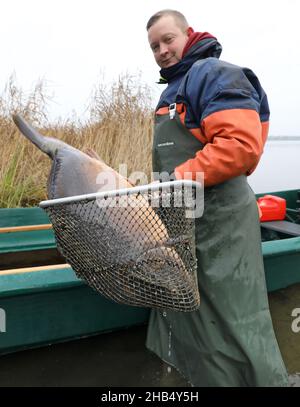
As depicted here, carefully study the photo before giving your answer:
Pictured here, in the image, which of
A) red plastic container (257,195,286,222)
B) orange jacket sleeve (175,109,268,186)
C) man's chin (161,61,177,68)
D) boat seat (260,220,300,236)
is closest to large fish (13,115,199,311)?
orange jacket sleeve (175,109,268,186)

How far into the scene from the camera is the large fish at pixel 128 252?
1652 millimetres

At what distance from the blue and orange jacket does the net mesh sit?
24 cm

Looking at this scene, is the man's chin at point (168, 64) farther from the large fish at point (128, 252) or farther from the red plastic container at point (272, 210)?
the red plastic container at point (272, 210)

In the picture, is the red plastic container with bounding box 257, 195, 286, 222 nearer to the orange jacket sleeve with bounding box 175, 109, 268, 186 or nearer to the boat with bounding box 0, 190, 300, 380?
the boat with bounding box 0, 190, 300, 380

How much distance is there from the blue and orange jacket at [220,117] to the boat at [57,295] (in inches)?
46.5

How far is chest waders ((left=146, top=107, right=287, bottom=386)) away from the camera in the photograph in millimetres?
2096

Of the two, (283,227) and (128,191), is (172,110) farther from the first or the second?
(283,227)

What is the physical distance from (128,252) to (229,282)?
0.72m

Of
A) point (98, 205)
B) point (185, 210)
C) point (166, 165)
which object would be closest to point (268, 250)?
point (166, 165)

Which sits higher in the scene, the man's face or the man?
the man's face

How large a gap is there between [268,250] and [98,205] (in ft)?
6.27

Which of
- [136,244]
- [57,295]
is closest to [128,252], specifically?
[136,244]

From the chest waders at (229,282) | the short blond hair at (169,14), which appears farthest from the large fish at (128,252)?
the short blond hair at (169,14)

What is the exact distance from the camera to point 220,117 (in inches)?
69.9
